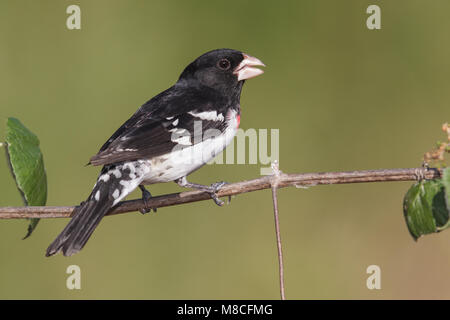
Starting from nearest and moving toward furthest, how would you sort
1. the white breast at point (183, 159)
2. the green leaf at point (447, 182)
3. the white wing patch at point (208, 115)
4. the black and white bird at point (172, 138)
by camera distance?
the green leaf at point (447, 182) < the black and white bird at point (172, 138) < the white breast at point (183, 159) < the white wing patch at point (208, 115)

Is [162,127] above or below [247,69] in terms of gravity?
below

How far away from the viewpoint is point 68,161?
4.34 m

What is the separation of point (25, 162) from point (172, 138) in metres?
1.13

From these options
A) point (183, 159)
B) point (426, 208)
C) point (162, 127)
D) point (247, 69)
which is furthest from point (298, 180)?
point (247, 69)

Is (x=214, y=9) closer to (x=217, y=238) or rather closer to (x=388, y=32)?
(x=388, y=32)

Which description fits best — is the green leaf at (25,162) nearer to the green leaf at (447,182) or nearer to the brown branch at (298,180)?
the brown branch at (298,180)

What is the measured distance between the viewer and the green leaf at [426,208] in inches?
71.0

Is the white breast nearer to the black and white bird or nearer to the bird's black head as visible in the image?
the black and white bird

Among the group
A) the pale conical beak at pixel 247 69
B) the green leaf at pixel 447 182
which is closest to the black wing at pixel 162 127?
the pale conical beak at pixel 247 69

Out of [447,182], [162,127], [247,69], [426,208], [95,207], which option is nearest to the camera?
[447,182]

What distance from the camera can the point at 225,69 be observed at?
374cm

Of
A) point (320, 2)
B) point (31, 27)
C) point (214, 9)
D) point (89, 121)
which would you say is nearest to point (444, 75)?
point (320, 2)

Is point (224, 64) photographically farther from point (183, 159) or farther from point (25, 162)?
point (25, 162)

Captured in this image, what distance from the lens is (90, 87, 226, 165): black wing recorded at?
2973 millimetres
